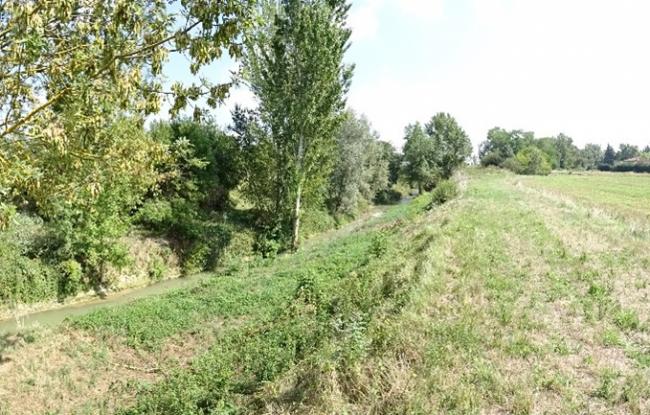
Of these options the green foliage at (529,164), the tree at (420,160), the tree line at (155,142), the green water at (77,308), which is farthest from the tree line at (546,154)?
the green water at (77,308)

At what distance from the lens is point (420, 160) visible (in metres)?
58.9

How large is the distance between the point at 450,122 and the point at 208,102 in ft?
204

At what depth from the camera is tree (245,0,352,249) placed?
2180cm

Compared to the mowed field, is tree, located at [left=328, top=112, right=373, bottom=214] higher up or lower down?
higher up

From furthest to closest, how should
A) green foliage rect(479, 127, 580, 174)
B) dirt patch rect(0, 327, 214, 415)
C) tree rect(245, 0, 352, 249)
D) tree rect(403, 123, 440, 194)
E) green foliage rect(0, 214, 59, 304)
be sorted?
1. green foliage rect(479, 127, 580, 174)
2. tree rect(403, 123, 440, 194)
3. tree rect(245, 0, 352, 249)
4. green foliage rect(0, 214, 59, 304)
5. dirt patch rect(0, 327, 214, 415)

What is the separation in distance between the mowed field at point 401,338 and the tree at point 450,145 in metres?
48.0

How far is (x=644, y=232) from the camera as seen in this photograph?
1232cm

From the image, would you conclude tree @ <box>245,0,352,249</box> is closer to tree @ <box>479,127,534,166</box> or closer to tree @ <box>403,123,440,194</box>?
tree @ <box>403,123,440,194</box>

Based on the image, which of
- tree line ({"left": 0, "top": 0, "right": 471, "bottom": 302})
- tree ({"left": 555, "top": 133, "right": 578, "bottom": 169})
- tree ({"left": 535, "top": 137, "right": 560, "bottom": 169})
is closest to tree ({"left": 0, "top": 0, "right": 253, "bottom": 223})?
tree line ({"left": 0, "top": 0, "right": 471, "bottom": 302})

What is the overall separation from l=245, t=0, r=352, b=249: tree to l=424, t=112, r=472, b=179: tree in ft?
133

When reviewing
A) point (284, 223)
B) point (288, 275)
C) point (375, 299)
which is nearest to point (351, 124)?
point (284, 223)

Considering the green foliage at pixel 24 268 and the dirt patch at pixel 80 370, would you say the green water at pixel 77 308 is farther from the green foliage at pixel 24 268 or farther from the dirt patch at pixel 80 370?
the dirt patch at pixel 80 370

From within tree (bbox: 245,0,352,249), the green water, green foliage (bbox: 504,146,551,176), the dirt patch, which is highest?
tree (bbox: 245,0,352,249)

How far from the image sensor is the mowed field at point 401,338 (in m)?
5.46
